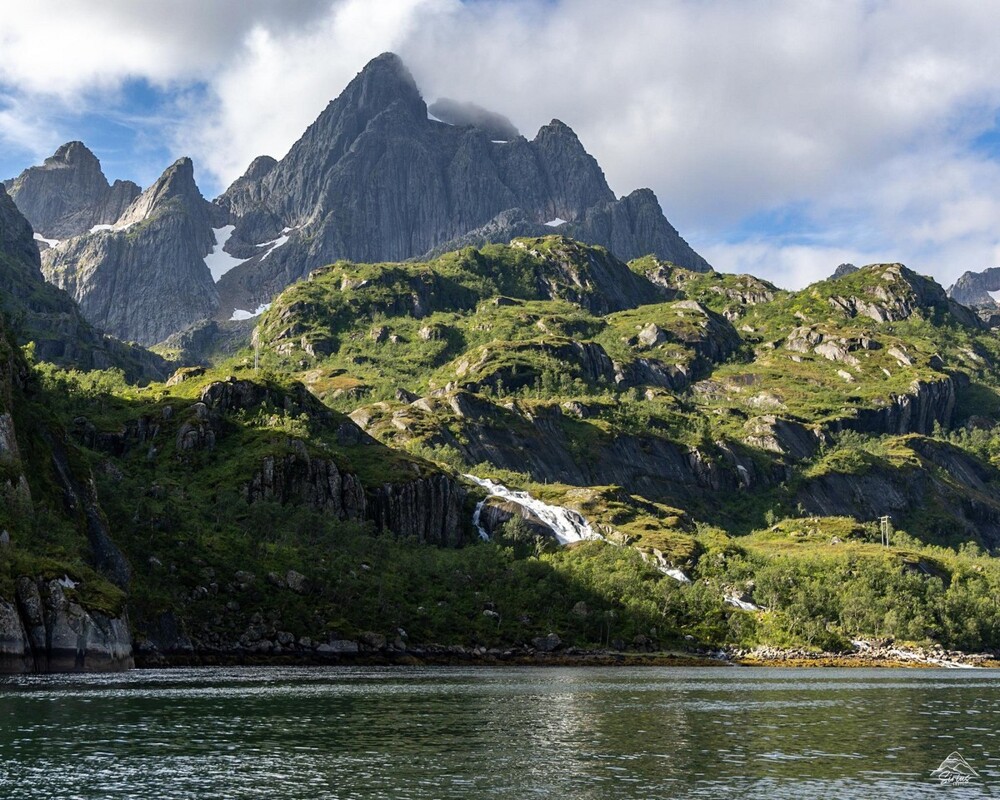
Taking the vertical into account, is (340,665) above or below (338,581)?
below

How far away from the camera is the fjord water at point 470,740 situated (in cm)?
5425

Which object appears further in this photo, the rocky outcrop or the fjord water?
the rocky outcrop

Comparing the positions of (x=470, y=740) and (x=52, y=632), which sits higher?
(x=52, y=632)

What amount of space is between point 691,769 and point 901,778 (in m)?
11.3

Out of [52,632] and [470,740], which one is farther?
[52,632]

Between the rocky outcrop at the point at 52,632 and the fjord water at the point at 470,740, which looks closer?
the fjord water at the point at 470,740

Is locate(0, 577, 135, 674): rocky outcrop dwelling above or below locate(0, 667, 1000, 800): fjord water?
above

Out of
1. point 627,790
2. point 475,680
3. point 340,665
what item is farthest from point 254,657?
point 627,790

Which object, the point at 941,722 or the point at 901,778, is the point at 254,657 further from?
the point at 901,778

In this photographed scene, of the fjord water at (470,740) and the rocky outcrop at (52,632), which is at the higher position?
the rocky outcrop at (52,632)

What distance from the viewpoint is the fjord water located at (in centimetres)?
5425

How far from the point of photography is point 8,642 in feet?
368

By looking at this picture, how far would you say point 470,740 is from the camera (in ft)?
238

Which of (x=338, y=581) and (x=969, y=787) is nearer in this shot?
(x=969, y=787)
